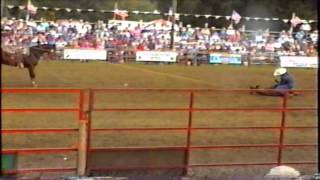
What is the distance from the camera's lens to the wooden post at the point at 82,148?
6992 mm

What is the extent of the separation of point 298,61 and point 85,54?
11.5 metres

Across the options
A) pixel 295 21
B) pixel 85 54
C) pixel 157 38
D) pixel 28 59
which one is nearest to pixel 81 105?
pixel 28 59

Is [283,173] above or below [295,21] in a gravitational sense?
below

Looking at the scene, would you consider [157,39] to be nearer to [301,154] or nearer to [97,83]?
[97,83]

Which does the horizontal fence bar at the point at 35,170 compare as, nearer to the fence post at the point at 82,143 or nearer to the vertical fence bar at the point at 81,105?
the fence post at the point at 82,143

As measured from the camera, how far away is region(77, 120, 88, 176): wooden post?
6992 mm

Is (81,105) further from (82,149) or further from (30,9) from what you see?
(30,9)

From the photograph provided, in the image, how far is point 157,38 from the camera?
3616 centimetres

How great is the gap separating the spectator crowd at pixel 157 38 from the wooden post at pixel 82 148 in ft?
79.7

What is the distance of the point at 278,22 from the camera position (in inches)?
1853

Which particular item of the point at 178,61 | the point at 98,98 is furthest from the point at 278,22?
the point at 98,98

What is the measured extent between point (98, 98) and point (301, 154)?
616 cm

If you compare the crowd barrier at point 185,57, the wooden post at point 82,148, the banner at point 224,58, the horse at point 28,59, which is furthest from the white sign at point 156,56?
the wooden post at point 82,148

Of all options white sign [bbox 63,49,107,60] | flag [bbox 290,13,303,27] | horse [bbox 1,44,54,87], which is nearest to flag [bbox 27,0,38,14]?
white sign [bbox 63,49,107,60]
